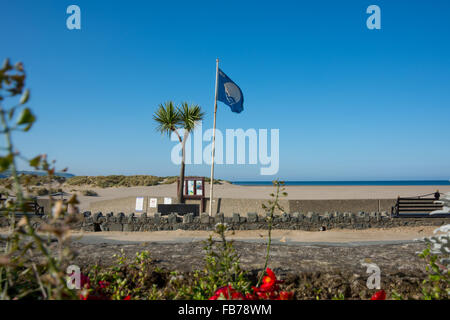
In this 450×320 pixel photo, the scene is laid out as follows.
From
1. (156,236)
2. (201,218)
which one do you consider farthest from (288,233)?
(156,236)

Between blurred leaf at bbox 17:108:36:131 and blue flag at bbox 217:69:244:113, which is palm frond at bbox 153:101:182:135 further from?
blurred leaf at bbox 17:108:36:131

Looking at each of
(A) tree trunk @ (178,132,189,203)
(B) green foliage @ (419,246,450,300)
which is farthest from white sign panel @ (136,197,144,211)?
(B) green foliage @ (419,246,450,300)

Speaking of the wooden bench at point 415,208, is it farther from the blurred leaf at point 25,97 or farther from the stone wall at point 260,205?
the blurred leaf at point 25,97

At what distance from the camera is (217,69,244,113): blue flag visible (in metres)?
15.2

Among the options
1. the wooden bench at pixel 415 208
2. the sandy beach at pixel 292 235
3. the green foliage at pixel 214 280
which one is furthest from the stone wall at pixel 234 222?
→ the green foliage at pixel 214 280

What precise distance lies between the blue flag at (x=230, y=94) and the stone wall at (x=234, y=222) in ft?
19.6

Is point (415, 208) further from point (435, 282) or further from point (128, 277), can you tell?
point (128, 277)

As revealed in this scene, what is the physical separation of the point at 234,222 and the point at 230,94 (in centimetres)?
678

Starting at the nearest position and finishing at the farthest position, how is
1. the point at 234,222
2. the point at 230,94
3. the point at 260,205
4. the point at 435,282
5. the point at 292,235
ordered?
the point at 435,282 → the point at 292,235 → the point at 234,222 → the point at 230,94 → the point at 260,205

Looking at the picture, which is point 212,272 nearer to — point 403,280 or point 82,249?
point 403,280

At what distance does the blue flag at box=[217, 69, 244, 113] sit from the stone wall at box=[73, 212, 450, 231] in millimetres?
5964

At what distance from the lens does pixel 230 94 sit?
15461 mm

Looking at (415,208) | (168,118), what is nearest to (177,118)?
(168,118)
